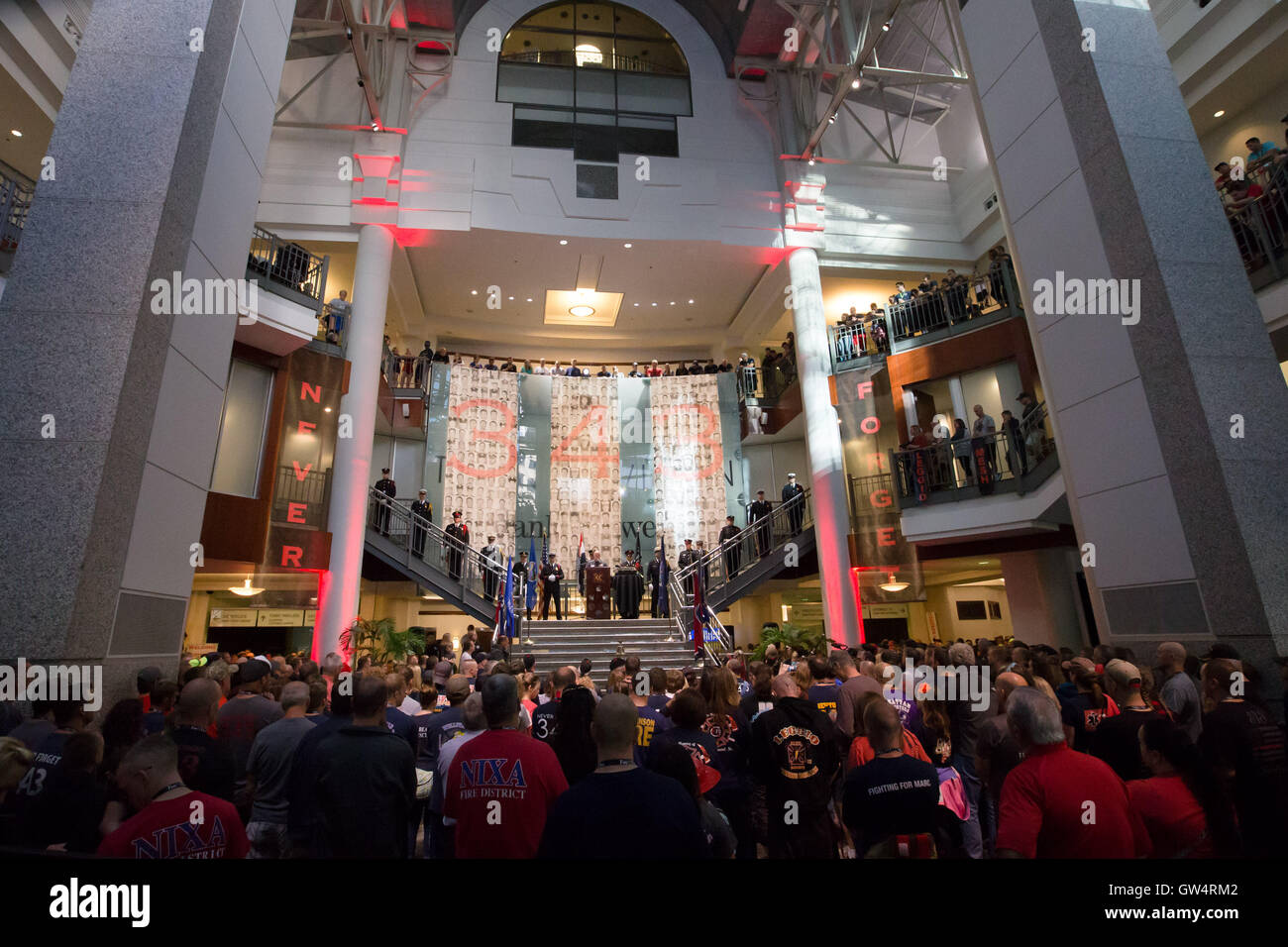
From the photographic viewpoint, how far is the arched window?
669 inches

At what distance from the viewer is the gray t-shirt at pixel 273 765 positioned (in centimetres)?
328

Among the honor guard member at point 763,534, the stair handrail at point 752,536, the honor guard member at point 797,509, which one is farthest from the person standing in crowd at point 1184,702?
the honor guard member at point 797,509

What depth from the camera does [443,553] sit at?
1399 centimetres

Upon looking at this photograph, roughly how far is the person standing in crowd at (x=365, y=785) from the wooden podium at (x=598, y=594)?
11167mm

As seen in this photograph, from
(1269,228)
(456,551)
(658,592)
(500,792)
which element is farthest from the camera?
(658,592)

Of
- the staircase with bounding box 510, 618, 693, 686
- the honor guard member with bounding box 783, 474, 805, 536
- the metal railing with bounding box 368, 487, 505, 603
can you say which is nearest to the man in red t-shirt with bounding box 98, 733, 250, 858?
the staircase with bounding box 510, 618, 693, 686

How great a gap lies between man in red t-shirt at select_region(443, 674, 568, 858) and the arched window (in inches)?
663

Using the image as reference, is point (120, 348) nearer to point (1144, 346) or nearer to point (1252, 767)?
point (1252, 767)

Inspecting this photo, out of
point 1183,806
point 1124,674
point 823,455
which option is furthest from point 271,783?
point 823,455

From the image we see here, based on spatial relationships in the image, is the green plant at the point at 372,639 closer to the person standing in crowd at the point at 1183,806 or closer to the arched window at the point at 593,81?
the person standing in crowd at the point at 1183,806

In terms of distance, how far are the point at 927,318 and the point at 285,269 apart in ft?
44.0

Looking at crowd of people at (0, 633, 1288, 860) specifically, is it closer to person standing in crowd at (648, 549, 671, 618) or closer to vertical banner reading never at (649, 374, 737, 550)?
person standing in crowd at (648, 549, 671, 618)

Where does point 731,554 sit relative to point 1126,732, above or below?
→ above
